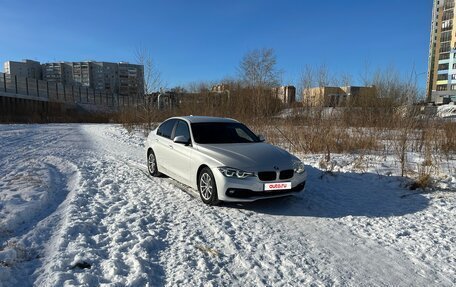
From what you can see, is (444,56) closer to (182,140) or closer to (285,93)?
(285,93)

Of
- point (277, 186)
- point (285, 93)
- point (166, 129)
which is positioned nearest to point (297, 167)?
point (277, 186)

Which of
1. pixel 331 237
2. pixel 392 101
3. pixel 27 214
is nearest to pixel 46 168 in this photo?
pixel 27 214

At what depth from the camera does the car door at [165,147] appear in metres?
7.36

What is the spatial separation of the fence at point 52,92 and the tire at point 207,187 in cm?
3865

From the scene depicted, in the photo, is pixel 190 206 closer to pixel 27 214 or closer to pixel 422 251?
pixel 27 214

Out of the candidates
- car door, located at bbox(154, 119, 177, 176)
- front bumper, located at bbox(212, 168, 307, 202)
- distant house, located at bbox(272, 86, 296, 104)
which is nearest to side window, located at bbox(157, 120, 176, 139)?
car door, located at bbox(154, 119, 177, 176)

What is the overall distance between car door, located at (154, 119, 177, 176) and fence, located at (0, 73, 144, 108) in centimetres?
3613

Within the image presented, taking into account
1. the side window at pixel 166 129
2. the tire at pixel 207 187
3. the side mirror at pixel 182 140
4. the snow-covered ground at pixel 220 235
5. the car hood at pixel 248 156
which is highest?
the side window at pixel 166 129

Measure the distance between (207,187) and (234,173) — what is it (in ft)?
2.34

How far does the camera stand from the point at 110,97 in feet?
241

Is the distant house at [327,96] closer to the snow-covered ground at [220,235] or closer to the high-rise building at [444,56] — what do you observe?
the snow-covered ground at [220,235]

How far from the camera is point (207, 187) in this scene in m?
5.87

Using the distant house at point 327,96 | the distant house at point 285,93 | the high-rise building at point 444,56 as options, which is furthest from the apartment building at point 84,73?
the distant house at point 327,96

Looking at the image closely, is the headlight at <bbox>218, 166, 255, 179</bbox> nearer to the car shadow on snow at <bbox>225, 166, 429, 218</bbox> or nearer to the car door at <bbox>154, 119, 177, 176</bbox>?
the car shadow on snow at <bbox>225, 166, 429, 218</bbox>
